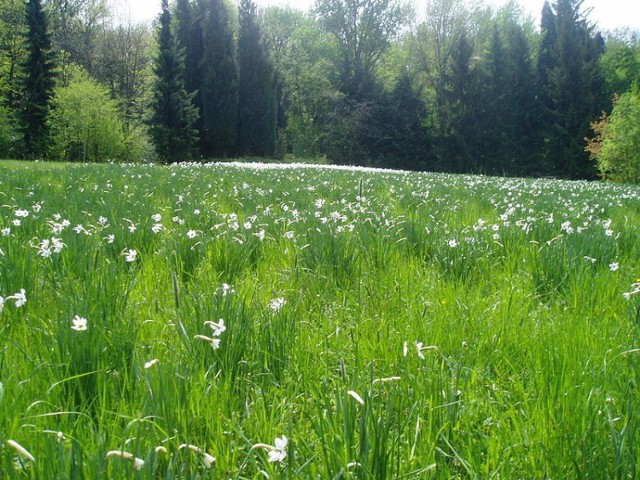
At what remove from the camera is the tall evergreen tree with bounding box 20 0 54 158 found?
36906 mm

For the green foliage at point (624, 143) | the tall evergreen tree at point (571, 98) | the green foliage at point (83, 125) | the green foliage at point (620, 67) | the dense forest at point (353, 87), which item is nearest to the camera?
the green foliage at point (624, 143)

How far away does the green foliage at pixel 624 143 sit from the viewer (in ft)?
102

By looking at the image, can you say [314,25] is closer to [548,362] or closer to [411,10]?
[411,10]

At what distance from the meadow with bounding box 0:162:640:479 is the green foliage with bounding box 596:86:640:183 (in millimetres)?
32729

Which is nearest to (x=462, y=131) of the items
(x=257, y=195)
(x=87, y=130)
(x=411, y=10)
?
(x=411, y=10)

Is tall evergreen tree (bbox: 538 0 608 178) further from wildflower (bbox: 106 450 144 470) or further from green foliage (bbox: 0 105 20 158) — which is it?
wildflower (bbox: 106 450 144 470)

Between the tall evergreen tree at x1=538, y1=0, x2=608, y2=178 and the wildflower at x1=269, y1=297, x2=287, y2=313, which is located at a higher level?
the tall evergreen tree at x1=538, y1=0, x2=608, y2=178

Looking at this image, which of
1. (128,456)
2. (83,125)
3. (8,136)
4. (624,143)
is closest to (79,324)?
(128,456)

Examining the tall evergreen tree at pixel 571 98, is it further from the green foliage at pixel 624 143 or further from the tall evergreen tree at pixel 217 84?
the tall evergreen tree at pixel 217 84

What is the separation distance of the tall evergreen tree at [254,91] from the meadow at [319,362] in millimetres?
42769

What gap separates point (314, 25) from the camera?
6128 cm

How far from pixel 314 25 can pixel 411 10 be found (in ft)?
41.0

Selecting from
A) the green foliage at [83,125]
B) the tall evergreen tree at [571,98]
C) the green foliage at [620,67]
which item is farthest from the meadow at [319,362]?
the green foliage at [620,67]

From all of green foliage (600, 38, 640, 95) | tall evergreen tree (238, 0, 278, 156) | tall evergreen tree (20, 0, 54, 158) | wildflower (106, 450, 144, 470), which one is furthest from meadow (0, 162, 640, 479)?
green foliage (600, 38, 640, 95)
